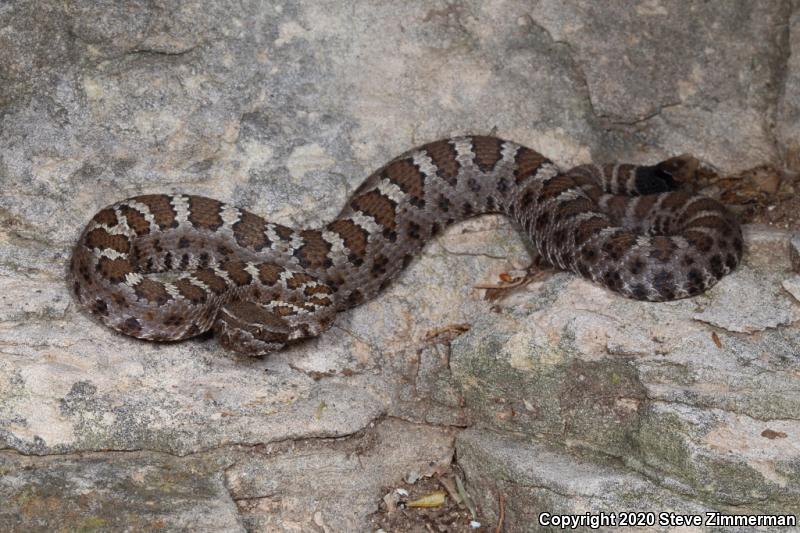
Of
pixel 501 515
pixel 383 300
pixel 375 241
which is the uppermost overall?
pixel 375 241

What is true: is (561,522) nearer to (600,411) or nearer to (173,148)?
(600,411)

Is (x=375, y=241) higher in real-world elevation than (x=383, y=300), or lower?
higher

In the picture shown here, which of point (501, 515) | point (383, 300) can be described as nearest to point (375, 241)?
point (383, 300)

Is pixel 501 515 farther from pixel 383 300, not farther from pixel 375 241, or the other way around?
pixel 375 241

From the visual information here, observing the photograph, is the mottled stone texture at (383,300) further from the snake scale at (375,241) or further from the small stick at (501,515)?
the snake scale at (375,241)

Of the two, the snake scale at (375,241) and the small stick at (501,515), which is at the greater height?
the snake scale at (375,241)

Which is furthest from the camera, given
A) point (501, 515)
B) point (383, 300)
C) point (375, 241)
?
point (375, 241)

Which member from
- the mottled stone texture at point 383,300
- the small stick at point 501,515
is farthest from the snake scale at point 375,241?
the small stick at point 501,515
